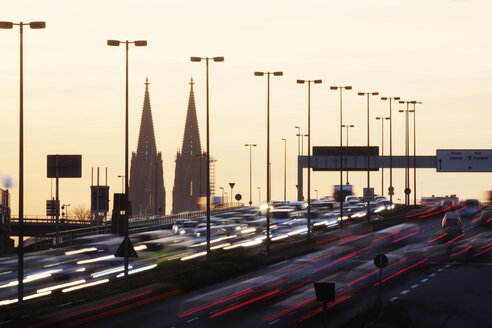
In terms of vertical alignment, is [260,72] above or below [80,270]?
above

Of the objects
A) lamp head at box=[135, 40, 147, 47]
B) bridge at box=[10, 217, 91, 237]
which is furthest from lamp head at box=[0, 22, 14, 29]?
bridge at box=[10, 217, 91, 237]

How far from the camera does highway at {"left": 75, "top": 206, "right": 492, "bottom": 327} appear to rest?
3897 cm

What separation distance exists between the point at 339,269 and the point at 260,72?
48.2 feet

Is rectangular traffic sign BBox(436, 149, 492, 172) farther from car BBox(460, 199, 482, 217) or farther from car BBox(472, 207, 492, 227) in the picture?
car BBox(472, 207, 492, 227)

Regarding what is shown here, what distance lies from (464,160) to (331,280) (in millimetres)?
95401

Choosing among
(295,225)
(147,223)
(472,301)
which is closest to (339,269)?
(472,301)

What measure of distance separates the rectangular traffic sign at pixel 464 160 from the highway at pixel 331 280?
60756 mm

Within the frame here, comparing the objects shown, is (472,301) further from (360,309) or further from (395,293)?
(360,309)

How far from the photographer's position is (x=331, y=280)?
53.0 metres

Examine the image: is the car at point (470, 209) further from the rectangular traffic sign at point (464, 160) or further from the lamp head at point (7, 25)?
the lamp head at point (7, 25)

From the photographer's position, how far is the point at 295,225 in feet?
277

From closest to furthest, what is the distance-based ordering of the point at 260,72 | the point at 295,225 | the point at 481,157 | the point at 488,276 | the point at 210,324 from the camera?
the point at 210,324, the point at 488,276, the point at 260,72, the point at 295,225, the point at 481,157

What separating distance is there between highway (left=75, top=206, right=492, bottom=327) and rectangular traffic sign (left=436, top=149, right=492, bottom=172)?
Answer: 199ft

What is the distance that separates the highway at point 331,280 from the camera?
128 feet
